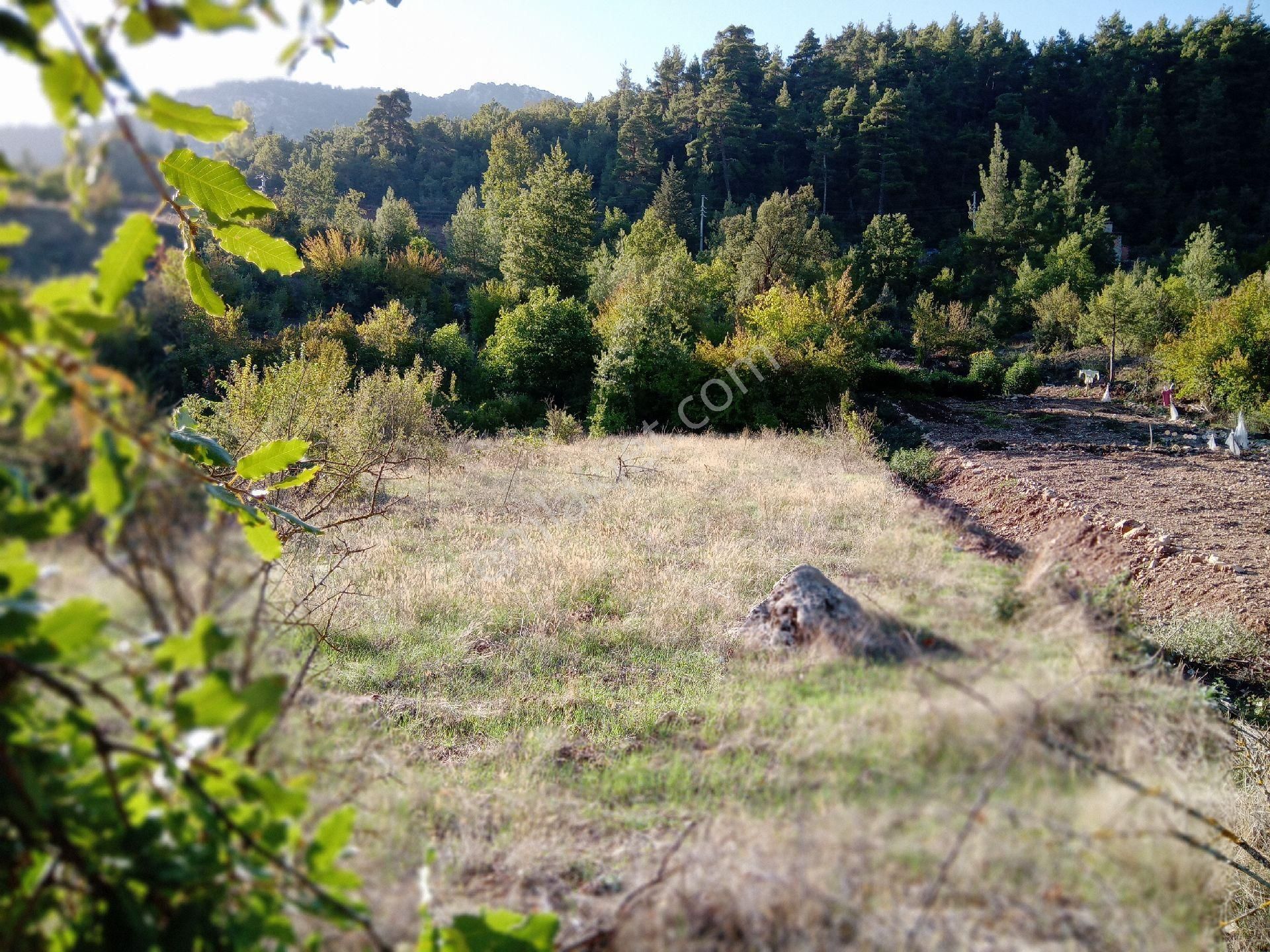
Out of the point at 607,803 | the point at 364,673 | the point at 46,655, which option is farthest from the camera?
the point at 364,673

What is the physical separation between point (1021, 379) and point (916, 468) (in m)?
16.3

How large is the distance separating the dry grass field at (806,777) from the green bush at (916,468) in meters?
8.09

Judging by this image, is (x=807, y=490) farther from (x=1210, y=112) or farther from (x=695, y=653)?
(x=1210, y=112)

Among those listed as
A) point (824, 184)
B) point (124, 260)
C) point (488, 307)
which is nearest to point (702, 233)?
point (824, 184)

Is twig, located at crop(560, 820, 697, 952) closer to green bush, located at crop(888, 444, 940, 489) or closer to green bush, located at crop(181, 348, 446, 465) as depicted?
green bush, located at crop(181, 348, 446, 465)

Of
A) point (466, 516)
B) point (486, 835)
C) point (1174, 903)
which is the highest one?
point (1174, 903)

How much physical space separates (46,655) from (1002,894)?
112cm

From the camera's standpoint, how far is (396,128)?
59.1 metres

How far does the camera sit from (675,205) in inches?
1845

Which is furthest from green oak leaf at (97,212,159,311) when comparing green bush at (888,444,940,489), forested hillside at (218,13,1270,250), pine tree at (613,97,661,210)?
pine tree at (613,97,661,210)

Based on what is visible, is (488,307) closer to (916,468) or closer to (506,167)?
(506,167)

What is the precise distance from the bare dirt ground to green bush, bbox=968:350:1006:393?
676cm

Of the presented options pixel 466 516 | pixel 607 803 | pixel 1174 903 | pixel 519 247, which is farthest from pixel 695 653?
pixel 519 247

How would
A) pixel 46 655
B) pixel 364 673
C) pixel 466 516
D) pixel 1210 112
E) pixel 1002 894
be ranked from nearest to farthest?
pixel 46 655 < pixel 1002 894 < pixel 364 673 < pixel 466 516 < pixel 1210 112
